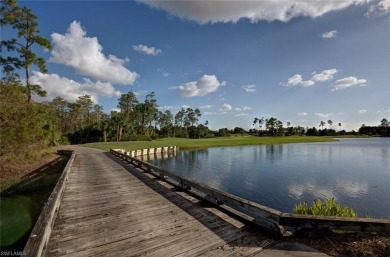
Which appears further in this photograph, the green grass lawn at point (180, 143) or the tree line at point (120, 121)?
the tree line at point (120, 121)

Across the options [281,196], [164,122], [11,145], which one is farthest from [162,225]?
[164,122]

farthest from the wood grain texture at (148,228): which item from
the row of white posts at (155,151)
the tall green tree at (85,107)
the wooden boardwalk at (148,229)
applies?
the tall green tree at (85,107)

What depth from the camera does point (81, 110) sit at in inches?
3354

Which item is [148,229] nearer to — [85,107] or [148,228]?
[148,228]

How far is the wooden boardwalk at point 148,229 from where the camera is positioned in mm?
4355

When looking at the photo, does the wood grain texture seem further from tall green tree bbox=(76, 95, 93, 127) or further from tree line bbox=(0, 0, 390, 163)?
tall green tree bbox=(76, 95, 93, 127)

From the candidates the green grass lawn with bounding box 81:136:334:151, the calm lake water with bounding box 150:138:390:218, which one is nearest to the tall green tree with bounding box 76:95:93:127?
the green grass lawn with bounding box 81:136:334:151

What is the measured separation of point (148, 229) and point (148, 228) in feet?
0.21

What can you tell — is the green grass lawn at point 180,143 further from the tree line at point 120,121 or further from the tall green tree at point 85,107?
the tall green tree at point 85,107

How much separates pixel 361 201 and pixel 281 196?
416 centimetres

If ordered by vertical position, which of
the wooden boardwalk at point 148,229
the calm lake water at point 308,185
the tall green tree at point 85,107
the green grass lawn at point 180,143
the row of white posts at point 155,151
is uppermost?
the tall green tree at point 85,107

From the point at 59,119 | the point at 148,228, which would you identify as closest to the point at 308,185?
the point at 148,228

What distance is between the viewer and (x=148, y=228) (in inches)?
211

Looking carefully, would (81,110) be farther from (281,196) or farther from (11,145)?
(281,196)
